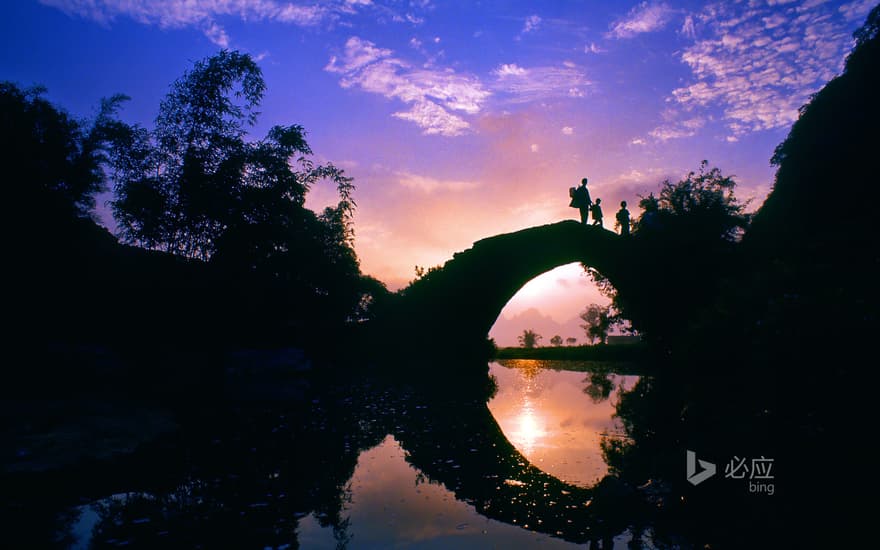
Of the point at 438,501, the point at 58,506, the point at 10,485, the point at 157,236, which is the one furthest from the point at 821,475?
the point at 157,236

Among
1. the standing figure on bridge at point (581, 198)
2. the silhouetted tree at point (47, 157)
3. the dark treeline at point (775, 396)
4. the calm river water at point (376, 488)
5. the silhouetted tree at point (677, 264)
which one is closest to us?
the dark treeline at point (775, 396)

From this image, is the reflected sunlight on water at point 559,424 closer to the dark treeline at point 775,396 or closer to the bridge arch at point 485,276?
the dark treeline at point 775,396

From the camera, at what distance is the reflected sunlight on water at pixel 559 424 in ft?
23.4

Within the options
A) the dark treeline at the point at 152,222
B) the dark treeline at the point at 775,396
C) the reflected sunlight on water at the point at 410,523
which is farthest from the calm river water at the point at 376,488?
the dark treeline at the point at 152,222

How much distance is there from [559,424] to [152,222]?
19.7 meters

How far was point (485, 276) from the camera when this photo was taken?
27.2 meters

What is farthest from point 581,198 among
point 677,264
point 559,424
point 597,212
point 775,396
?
point 775,396

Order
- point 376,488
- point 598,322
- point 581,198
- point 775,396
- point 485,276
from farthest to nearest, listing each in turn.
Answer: point 598,322
point 485,276
point 581,198
point 376,488
point 775,396

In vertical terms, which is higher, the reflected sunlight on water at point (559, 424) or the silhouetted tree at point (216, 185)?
the silhouetted tree at point (216, 185)

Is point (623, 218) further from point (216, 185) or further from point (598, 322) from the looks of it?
point (598, 322)

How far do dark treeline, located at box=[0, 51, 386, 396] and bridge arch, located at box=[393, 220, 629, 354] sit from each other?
966 centimetres

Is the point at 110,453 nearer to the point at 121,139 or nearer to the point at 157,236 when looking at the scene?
the point at 157,236

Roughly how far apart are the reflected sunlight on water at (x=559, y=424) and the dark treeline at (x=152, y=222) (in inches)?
589

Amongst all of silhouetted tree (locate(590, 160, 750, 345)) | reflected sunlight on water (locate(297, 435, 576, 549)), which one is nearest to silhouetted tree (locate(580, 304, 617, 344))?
silhouetted tree (locate(590, 160, 750, 345))
